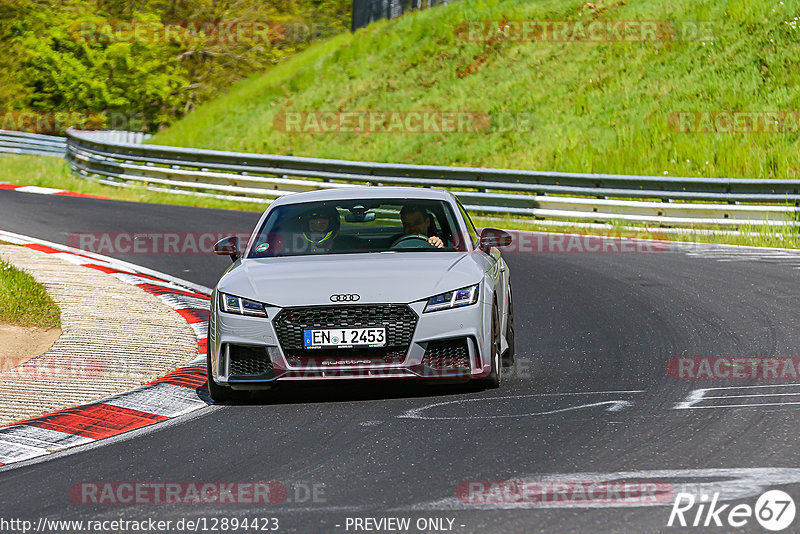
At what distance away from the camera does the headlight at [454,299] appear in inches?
296

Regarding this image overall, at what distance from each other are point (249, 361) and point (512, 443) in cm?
203

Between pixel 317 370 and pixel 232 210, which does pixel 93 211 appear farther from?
pixel 317 370

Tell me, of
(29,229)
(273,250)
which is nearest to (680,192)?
(29,229)

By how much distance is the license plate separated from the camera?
744 centimetres

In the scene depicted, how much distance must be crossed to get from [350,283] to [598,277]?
7.25 metres

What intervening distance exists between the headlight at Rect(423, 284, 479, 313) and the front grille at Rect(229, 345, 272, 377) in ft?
3.47
